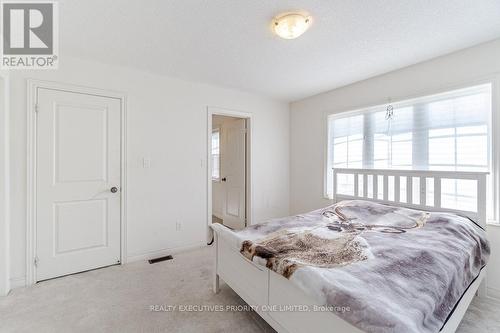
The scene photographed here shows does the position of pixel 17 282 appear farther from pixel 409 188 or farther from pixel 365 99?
pixel 365 99

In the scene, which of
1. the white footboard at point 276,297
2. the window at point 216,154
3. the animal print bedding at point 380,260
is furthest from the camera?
the window at point 216,154

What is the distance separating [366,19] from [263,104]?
228 centimetres

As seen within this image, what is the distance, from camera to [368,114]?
10.2 feet

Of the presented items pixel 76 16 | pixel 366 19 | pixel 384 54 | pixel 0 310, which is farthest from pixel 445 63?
pixel 0 310

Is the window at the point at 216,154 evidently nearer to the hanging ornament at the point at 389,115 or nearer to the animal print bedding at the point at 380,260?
the animal print bedding at the point at 380,260

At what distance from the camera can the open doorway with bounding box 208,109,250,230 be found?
154 inches

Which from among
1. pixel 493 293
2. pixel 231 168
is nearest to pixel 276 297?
pixel 493 293

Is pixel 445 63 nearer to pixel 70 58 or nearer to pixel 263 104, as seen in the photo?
pixel 263 104

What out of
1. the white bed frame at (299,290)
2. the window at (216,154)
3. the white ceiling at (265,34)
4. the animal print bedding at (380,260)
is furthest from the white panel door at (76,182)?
the window at (216,154)

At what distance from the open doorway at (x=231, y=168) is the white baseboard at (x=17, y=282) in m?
2.05

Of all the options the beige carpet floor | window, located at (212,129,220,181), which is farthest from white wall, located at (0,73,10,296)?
window, located at (212,129,220,181)

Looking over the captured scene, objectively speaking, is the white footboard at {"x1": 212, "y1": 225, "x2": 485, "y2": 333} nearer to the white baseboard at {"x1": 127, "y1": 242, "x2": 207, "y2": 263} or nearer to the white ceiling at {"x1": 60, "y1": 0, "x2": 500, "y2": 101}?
the white baseboard at {"x1": 127, "y1": 242, "x2": 207, "y2": 263}

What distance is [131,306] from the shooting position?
191 cm

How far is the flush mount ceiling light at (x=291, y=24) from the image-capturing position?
67.4 inches
